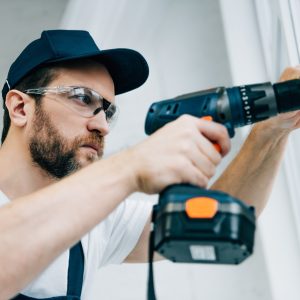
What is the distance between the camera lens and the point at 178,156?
723 mm

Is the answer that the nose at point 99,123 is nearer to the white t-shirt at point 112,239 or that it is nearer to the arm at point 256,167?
the white t-shirt at point 112,239

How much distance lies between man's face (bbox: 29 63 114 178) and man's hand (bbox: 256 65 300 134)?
46 centimetres

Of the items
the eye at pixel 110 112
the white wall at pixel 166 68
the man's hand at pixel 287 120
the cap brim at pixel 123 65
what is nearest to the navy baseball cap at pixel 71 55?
the cap brim at pixel 123 65

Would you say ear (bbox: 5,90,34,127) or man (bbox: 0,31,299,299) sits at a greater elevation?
ear (bbox: 5,90,34,127)

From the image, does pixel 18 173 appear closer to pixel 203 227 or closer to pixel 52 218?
pixel 52 218

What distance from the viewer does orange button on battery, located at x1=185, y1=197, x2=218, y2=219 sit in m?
0.68

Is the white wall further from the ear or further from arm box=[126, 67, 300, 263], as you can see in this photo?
the ear

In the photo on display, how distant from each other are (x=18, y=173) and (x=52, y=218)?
1.94 feet

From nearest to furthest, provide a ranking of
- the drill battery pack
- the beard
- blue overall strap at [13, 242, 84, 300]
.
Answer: the drill battery pack → blue overall strap at [13, 242, 84, 300] → the beard

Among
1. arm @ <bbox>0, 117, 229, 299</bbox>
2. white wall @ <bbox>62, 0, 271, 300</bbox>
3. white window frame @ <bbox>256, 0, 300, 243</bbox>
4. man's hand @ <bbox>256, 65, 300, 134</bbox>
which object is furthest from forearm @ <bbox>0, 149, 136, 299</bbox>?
white wall @ <bbox>62, 0, 271, 300</bbox>

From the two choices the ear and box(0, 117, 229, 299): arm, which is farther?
the ear

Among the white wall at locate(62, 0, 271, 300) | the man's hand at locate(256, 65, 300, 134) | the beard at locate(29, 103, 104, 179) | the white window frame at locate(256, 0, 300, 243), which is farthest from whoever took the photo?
the white wall at locate(62, 0, 271, 300)

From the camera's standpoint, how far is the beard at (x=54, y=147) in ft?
4.09

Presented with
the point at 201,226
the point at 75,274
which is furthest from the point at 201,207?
the point at 75,274
